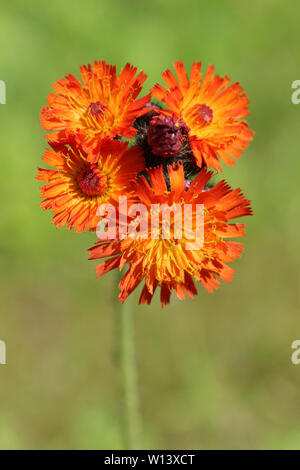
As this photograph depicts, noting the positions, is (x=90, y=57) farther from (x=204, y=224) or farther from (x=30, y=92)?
(x=204, y=224)

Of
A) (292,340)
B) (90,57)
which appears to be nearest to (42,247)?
(90,57)
